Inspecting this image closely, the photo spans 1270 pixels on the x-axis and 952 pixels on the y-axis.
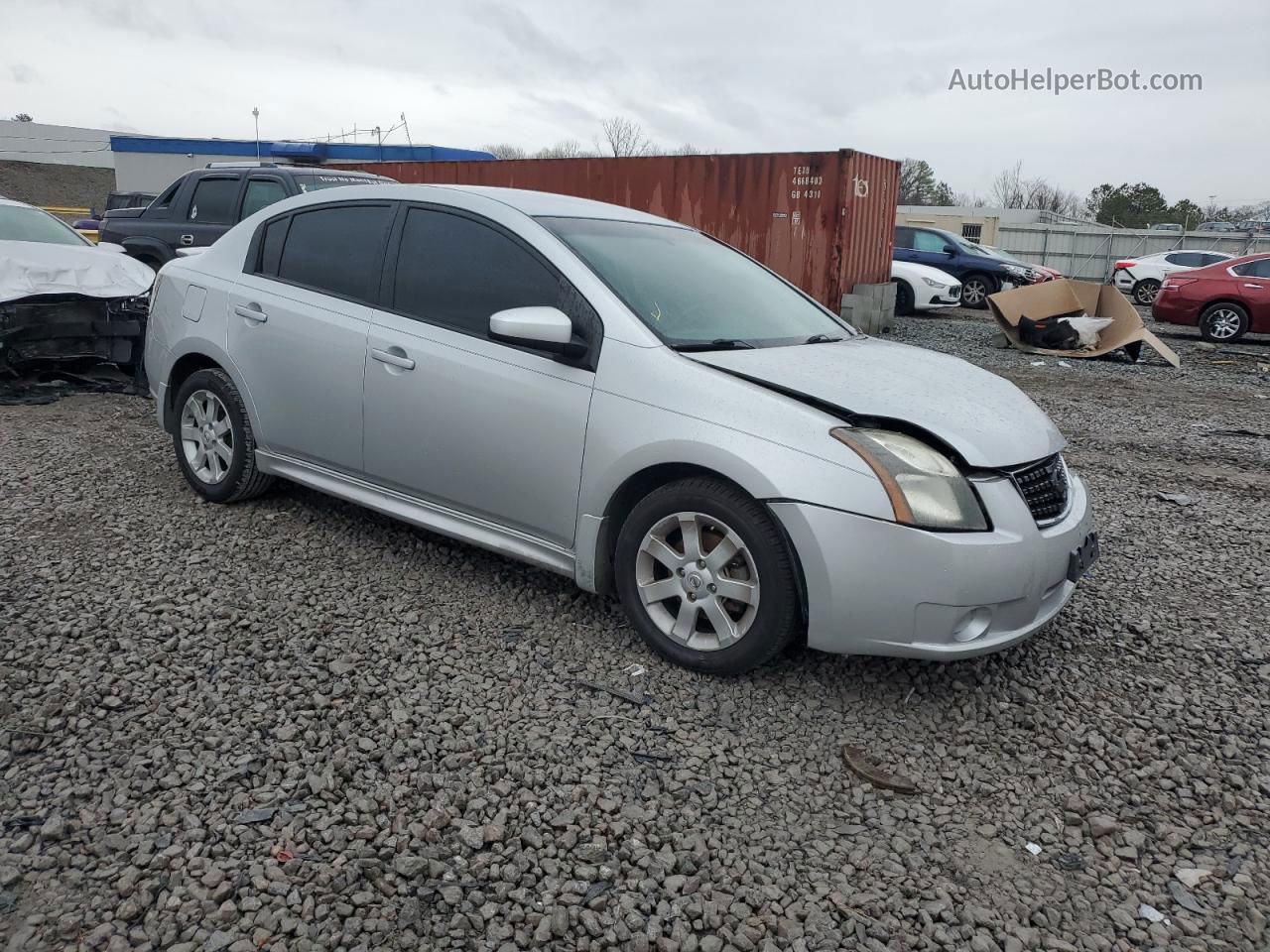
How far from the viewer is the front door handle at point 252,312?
14.5ft

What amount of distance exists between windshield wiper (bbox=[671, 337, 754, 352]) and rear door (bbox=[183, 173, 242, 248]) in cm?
747

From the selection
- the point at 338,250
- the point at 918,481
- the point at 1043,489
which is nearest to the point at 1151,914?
the point at 918,481

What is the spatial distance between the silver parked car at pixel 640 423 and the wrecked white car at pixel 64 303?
3.13 m

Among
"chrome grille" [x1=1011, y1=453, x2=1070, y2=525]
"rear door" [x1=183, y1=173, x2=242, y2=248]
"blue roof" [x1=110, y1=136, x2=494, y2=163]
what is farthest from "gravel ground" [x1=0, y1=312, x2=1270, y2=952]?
"blue roof" [x1=110, y1=136, x2=494, y2=163]

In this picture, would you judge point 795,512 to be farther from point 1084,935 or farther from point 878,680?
point 1084,935

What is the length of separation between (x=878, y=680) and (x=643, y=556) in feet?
3.13

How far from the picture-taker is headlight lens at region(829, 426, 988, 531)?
9.55ft

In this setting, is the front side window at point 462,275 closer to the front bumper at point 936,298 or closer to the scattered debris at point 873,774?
the scattered debris at point 873,774

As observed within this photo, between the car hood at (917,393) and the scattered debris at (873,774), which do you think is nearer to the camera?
the scattered debris at (873,774)

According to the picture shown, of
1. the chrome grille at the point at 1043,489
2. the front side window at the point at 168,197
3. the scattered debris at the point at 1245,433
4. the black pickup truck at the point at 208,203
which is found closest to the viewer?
the chrome grille at the point at 1043,489

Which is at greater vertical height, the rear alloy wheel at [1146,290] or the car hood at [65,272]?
the rear alloy wheel at [1146,290]

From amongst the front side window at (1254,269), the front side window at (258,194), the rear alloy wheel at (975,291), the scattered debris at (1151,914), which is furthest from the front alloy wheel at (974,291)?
the scattered debris at (1151,914)

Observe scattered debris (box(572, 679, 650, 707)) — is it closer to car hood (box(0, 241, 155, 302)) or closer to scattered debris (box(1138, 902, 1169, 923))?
scattered debris (box(1138, 902, 1169, 923))

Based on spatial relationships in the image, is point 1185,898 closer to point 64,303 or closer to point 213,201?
point 64,303
